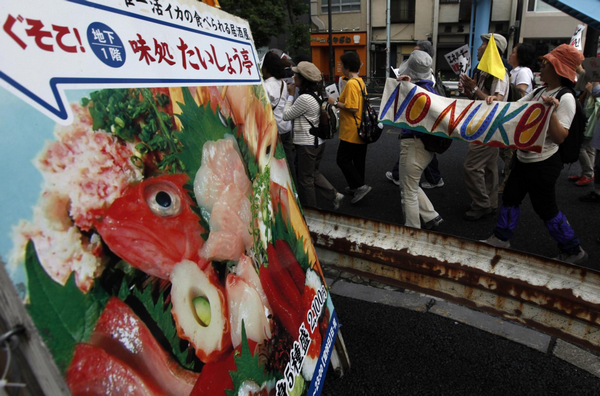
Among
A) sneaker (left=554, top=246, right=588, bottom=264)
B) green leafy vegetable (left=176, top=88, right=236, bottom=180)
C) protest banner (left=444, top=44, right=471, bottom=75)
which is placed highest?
green leafy vegetable (left=176, top=88, right=236, bottom=180)

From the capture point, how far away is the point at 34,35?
0.72 metres

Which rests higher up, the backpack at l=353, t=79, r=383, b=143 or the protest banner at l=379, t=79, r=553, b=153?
the protest banner at l=379, t=79, r=553, b=153

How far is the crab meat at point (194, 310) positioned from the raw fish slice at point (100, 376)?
0.50 ft

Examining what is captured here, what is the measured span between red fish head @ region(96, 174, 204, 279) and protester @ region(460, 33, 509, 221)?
11.1 ft

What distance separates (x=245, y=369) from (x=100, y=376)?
1.59 feet

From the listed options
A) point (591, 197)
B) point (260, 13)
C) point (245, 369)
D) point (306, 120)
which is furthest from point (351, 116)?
point (260, 13)

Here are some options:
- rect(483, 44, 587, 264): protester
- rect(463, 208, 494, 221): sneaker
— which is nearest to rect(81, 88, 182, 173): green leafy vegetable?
rect(483, 44, 587, 264): protester

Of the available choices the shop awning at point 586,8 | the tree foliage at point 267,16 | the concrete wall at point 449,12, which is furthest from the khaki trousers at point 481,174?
the concrete wall at point 449,12

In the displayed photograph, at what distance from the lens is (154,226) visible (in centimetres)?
94

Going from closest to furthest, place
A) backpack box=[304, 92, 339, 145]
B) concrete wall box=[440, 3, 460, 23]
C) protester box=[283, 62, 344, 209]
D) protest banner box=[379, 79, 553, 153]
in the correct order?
protest banner box=[379, 79, 553, 153] < protester box=[283, 62, 344, 209] < backpack box=[304, 92, 339, 145] < concrete wall box=[440, 3, 460, 23]

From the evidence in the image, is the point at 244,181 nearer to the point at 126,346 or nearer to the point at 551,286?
the point at 126,346

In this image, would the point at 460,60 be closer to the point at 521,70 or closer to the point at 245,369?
the point at 521,70

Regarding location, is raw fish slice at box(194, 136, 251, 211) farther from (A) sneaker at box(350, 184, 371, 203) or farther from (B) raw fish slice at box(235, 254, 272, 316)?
(A) sneaker at box(350, 184, 371, 203)

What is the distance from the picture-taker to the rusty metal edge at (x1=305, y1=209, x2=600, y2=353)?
2076 millimetres
